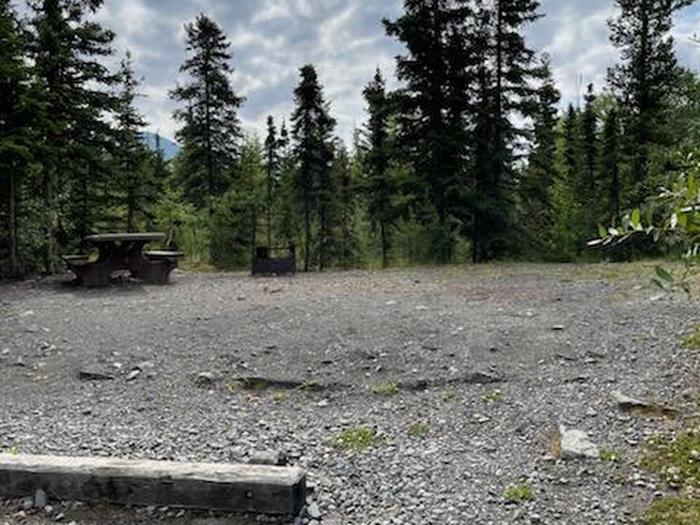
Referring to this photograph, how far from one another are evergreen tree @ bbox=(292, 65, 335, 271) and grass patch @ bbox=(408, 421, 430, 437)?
44.3ft

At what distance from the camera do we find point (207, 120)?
775 inches

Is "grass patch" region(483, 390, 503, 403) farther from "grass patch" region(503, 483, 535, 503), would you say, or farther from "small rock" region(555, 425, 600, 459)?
"grass patch" region(503, 483, 535, 503)

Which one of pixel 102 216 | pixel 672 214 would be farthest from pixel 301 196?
pixel 672 214

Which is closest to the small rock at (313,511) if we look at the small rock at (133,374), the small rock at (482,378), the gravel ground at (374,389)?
the gravel ground at (374,389)

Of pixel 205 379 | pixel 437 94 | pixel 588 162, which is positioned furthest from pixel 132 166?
pixel 588 162

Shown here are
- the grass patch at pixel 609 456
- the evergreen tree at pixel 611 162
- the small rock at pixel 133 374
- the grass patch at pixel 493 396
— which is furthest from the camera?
the evergreen tree at pixel 611 162

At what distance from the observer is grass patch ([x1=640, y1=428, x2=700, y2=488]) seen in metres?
3.17

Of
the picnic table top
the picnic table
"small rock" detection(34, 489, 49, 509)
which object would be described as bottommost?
"small rock" detection(34, 489, 49, 509)

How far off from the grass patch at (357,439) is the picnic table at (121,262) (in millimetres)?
7103

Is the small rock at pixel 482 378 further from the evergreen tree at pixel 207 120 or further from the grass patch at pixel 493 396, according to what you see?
the evergreen tree at pixel 207 120

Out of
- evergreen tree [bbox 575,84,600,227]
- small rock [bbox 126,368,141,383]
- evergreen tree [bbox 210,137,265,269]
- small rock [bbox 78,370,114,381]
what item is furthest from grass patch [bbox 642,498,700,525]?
evergreen tree [bbox 575,84,600,227]

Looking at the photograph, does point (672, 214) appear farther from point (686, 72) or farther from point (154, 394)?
point (686, 72)

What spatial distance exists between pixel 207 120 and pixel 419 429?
687 inches

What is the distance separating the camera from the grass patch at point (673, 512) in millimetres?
2797
